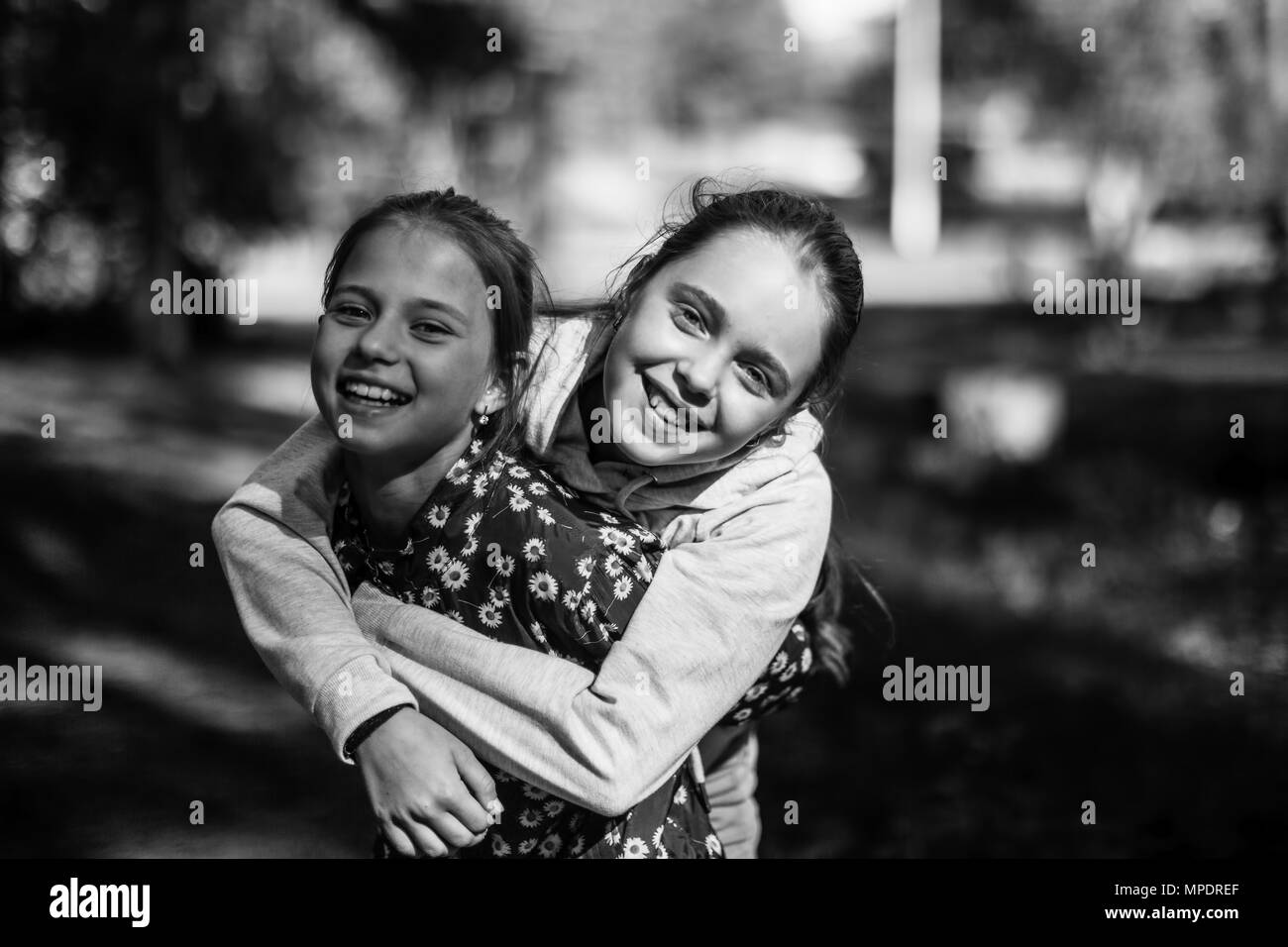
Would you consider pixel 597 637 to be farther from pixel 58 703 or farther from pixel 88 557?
pixel 88 557

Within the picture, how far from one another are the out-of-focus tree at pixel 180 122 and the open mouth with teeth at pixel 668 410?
3.82 meters

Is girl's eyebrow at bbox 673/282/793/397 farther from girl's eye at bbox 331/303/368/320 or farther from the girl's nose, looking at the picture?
girl's eye at bbox 331/303/368/320

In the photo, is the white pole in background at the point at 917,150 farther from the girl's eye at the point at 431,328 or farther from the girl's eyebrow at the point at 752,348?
the girl's eye at the point at 431,328

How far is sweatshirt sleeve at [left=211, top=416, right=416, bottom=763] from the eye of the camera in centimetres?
142

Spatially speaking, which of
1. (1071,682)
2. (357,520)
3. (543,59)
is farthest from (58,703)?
(543,59)

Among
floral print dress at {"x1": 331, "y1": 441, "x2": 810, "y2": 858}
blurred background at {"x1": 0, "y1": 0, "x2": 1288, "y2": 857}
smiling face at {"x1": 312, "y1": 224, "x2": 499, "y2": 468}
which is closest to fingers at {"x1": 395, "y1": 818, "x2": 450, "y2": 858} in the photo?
floral print dress at {"x1": 331, "y1": 441, "x2": 810, "y2": 858}

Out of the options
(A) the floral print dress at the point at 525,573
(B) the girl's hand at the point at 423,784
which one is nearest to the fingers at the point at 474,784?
(B) the girl's hand at the point at 423,784

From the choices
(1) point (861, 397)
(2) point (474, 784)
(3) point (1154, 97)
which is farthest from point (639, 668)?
(3) point (1154, 97)

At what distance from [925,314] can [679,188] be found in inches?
302

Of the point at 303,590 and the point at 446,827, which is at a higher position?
the point at 303,590

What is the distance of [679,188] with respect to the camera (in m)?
1.72

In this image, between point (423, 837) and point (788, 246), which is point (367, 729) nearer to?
point (423, 837)

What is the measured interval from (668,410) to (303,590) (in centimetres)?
44

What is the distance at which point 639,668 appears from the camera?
144cm
